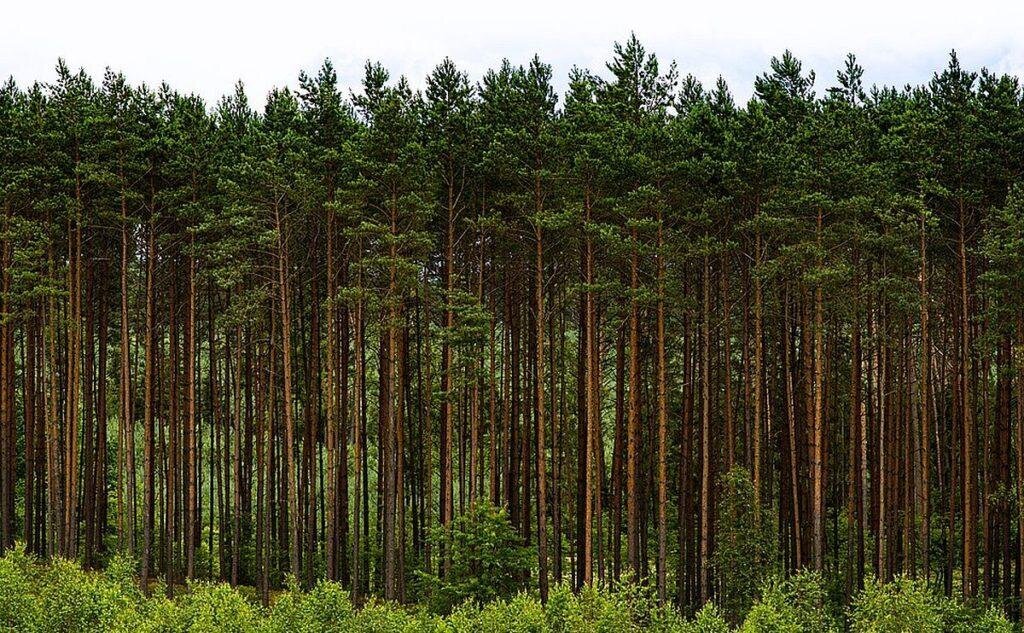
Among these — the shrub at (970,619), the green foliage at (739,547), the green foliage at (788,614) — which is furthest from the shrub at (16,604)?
the shrub at (970,619)

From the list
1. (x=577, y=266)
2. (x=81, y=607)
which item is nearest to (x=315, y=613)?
(x=81, y=607)

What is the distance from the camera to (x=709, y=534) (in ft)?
92.3

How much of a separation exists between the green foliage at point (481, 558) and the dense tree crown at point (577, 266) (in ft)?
0.60

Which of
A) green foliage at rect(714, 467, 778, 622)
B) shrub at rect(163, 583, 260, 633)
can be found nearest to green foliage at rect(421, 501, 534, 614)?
green foliage at rect(714, 467, 778, 622)

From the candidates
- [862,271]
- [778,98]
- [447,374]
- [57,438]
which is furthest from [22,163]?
[862,271]

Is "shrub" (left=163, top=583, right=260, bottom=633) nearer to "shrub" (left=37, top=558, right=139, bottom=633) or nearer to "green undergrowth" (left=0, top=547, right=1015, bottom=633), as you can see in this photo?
"green undergrowth" (left=0, top=547, right=1015, bottom=633)

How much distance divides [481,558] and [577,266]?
28.2ft

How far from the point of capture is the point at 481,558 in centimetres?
2297

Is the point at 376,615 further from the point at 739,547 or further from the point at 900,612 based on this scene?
the point at 739,547

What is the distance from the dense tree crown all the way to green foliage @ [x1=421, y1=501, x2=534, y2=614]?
0.18m

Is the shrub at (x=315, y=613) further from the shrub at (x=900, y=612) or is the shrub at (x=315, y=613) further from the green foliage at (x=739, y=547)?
the green foliage at (x=739, y=547)

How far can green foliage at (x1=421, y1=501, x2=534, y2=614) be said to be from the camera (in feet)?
75.6

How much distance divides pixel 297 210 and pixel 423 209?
4004 mm

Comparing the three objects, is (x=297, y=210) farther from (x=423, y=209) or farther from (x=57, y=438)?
(x=57, y=438)
